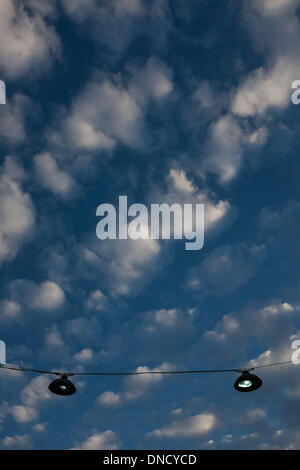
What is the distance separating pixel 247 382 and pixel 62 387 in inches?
178

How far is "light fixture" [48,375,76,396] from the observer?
8.95 meters

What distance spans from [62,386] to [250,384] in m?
4.59

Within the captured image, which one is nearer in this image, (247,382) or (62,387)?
(62,387)

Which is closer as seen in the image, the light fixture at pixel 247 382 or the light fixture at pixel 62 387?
Result: the light fixture at pixel 62 387

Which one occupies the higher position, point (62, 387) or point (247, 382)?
point (247, 382)

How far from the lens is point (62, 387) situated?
8984mm

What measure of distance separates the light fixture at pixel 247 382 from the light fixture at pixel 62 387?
13.3ft

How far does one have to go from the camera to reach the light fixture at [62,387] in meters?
8.95

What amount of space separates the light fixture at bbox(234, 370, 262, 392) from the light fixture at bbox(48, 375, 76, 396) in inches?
160

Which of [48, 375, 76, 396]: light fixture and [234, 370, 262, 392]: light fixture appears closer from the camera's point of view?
[48, 375, 76, 396]: light fixture
